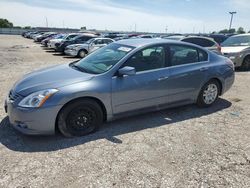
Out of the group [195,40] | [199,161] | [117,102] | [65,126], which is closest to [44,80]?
[65,126]

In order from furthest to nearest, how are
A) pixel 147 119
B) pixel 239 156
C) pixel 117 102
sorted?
pixel 147 119, pixel 117 102, pixel 239 156

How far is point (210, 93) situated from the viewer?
17.3 feet

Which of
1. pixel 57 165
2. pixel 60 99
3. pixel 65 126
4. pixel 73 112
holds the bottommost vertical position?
pixel 57 165

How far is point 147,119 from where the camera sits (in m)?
4.63

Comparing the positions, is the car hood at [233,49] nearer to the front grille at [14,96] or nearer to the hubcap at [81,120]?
the hubcap at [81,120]

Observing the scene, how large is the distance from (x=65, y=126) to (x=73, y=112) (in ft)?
0.86

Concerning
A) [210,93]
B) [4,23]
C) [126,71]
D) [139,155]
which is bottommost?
[139,155]

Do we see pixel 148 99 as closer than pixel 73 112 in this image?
No

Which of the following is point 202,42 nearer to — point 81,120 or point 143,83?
point 143,83

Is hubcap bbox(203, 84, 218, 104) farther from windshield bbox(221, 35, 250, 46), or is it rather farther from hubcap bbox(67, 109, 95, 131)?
windshield bbox(221, 35, 250, 46)

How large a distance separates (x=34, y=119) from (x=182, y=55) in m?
3.09

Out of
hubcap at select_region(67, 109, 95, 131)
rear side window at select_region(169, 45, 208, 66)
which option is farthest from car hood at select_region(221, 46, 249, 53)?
hubcap at select_region(67, 109, 95, 131)

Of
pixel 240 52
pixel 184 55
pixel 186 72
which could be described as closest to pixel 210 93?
pixel 186 72

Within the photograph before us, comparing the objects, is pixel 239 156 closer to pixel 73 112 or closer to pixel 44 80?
pixel 73 112
